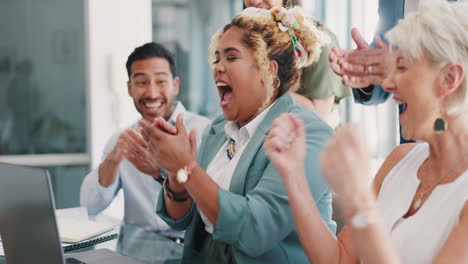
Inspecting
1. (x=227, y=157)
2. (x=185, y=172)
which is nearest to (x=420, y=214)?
(x=185, y=172)

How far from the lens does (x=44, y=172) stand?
110 cm

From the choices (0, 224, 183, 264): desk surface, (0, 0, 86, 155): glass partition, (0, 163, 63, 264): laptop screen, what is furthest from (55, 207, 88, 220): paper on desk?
(0, 0, 86, 155): glass partition

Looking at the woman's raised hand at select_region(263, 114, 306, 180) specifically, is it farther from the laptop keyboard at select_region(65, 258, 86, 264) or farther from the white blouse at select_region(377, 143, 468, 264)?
the laptop keyboard at select_region(65, 258, 86, 264)

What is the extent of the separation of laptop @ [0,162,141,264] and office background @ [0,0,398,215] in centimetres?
282

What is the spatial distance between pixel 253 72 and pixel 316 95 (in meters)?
0.59

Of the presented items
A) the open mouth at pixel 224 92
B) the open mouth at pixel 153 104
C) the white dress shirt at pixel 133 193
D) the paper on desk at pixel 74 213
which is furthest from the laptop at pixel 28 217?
the open mouth at pixel 153 104

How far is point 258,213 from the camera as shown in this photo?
1.42 m

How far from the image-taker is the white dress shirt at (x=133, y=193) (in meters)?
2.34

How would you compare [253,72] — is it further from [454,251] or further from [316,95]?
[454,251]

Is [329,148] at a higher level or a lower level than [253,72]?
lower

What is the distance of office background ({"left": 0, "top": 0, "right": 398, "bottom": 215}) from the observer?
13.1ft

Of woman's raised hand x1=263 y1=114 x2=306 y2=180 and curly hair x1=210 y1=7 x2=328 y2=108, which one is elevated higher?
curly hair x1=210 y1=7 x2=328 y2=108

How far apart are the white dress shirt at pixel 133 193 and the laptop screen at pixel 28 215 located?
1059 mm

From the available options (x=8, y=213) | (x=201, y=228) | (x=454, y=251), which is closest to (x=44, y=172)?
(x=8, y=213)
